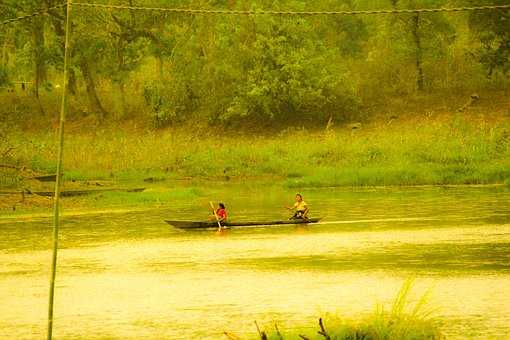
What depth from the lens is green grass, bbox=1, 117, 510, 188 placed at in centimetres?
4522

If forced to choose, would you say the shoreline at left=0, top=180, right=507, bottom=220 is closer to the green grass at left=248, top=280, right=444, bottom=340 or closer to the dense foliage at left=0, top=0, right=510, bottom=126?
the dense foliage at left=0, top=0, right=510, bottom=126

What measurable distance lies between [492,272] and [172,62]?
44.0m

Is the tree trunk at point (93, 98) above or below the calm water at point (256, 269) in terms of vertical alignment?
above

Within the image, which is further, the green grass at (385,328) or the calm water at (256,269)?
the calm water at (256,269)

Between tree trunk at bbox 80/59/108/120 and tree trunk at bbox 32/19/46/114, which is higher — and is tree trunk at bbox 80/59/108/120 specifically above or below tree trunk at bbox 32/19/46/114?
below

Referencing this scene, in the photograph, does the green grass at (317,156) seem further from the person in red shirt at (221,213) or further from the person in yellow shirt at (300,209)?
the person in red shirt at (221,213)

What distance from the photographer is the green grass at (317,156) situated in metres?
45.2

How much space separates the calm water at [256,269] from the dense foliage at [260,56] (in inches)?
832

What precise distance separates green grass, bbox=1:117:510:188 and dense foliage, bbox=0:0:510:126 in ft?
11.5

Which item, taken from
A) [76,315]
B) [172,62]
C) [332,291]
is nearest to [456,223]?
[332,291]

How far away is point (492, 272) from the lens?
2320 cm

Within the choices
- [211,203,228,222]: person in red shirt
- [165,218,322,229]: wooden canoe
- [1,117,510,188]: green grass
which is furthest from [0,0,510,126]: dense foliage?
[211,203,228,222]: person in red shirt

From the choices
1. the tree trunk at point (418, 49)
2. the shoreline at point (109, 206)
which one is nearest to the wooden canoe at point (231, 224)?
the shoreline at point (109, 206)

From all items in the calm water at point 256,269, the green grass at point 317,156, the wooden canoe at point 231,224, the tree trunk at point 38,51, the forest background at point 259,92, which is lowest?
the calm water at point 256,269
